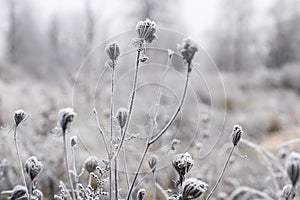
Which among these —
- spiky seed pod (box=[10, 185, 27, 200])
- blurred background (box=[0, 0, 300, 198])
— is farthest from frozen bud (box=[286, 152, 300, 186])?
blurred background (box=[0, 0, 300, 198])

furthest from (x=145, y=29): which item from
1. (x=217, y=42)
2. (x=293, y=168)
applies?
(x=217, y=42)

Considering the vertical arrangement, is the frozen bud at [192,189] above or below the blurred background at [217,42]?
below

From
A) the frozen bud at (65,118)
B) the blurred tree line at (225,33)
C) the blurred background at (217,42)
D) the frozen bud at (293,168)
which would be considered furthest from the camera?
the blurred tree line at (225,33)

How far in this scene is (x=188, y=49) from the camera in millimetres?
713

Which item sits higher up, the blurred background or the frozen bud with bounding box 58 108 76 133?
the blurred background

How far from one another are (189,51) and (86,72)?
22.3 feet

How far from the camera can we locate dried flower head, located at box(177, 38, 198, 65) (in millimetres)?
711

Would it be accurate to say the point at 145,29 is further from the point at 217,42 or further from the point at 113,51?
the point at 217,42

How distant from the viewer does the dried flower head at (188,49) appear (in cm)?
71

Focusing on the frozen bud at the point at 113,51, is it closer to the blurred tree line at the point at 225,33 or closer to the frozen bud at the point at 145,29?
the frozen bud at the point at 145,29

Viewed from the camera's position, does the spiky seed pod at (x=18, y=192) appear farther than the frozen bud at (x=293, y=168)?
Yes

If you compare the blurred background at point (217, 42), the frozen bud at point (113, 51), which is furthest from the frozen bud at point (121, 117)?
the blurred background at point (217, 42)

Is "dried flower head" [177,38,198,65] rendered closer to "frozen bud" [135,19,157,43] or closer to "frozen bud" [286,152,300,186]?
"frozen bud" [135,19,157,43]

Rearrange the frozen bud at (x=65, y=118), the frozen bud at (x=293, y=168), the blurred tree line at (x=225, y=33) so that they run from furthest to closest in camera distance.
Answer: the blurred tree line at (x=225, y=33)
the frozen bud at (x=65, y=118)
the frozen bud at (x=293, y=168)
